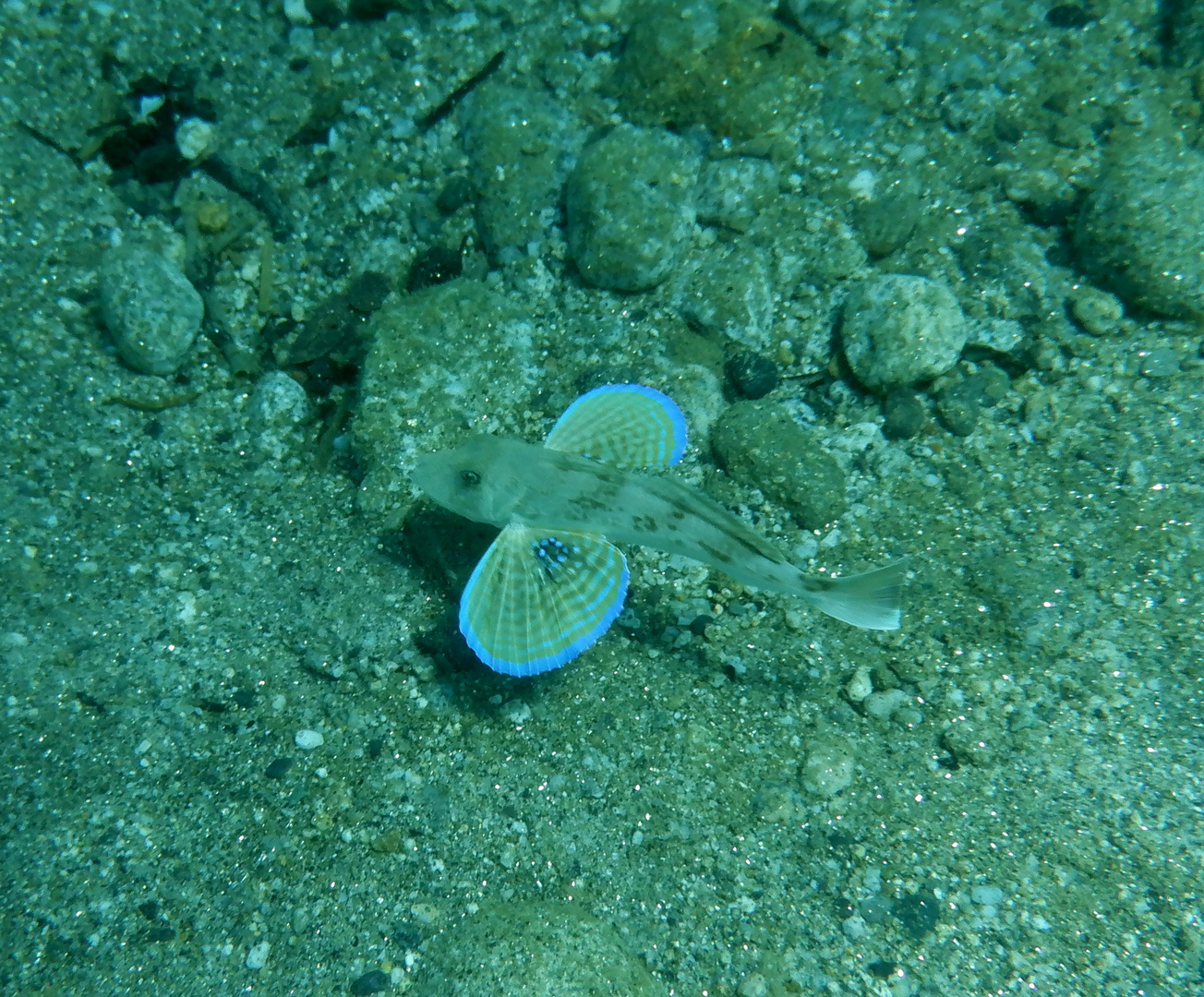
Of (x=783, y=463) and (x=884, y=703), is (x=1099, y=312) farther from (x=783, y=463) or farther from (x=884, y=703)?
(x=884, y=703)

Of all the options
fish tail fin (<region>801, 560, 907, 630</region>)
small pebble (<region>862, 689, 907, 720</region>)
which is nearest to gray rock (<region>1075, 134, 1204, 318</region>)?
fish tail fin (<region>801, 560, 907, 630</region>)

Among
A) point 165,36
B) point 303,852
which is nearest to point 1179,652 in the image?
point 303,852

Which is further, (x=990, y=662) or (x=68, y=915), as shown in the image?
(x=990, y=662)

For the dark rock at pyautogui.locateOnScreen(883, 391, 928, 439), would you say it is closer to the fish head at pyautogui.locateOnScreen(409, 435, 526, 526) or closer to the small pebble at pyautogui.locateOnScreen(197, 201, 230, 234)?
the fish head at pyautogui.locateOnScreen(409, 435, 526, 526)

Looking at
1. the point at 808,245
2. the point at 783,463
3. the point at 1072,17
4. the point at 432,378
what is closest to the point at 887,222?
the point at 808,245

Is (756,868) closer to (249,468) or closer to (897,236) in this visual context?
(249,468)

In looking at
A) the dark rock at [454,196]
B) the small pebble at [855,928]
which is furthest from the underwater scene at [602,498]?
the dark rock at [454,196]
